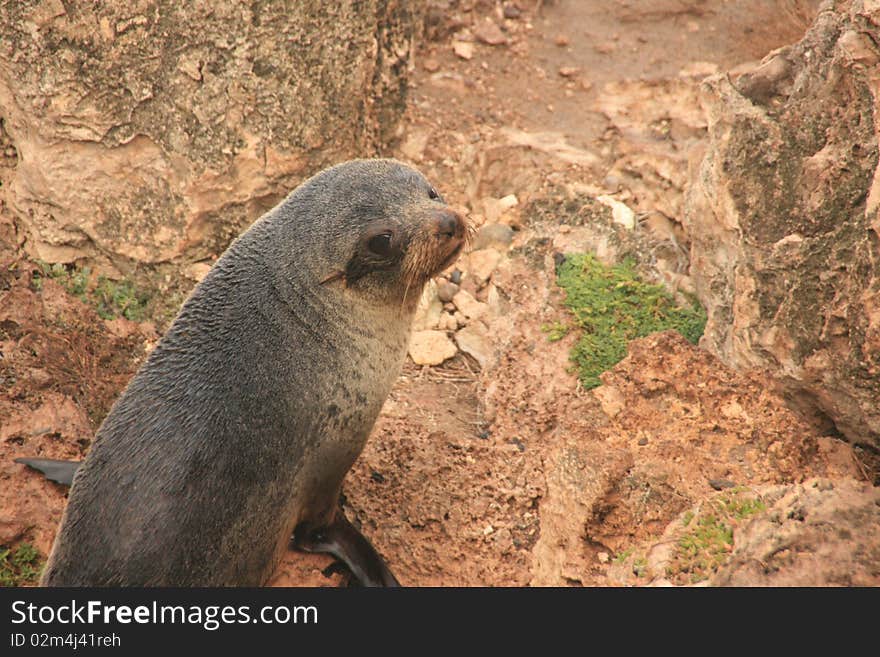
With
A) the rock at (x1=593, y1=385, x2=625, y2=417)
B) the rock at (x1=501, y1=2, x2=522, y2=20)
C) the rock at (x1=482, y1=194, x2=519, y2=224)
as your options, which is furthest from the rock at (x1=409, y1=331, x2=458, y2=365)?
the rock at (x1=501, y1=2, x2=522, y2=20)

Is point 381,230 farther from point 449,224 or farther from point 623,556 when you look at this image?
point 623,556

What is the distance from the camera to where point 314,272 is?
4.53 m

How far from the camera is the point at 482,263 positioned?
22.9ft

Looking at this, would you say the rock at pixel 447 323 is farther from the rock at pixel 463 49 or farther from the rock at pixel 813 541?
the rock at pixel 813 541

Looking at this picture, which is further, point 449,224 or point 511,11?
point 511,11

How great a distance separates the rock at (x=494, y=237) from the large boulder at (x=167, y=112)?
1277 millimetres

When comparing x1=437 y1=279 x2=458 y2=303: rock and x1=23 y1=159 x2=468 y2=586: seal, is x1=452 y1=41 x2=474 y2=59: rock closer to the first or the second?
x1=437 y1=279 x2=458 y2=303: rock

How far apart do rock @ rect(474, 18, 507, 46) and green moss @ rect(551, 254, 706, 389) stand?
342 centimetres

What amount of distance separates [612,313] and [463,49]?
12.7 ft

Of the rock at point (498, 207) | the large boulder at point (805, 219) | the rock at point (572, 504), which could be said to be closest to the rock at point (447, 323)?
the rock at point (498, 207)

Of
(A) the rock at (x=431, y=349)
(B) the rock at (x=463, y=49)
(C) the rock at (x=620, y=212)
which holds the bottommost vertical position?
(A) the rock at (x=431, y=349)

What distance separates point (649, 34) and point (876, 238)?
5058 mm

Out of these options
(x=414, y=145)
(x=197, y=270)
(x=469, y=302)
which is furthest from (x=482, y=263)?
(x=197, y=270)

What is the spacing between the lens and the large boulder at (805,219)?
450cm
